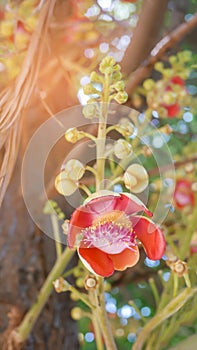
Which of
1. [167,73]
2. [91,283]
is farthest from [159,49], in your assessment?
[91,283]

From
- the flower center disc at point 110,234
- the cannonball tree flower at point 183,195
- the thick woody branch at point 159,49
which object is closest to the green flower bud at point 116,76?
the flower center disc at point 110,234

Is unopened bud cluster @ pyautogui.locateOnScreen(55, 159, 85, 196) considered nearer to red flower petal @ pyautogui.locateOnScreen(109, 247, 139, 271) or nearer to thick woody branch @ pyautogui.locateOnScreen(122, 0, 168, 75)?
red flower petal @ pyautogui.locateOnScreen(109, 247, 139, 271)

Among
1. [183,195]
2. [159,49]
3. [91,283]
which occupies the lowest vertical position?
[183,195]

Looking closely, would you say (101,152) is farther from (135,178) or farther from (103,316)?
(103,316)

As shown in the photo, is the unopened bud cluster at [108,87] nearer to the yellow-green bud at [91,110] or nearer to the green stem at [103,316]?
the yellow-green bud at [91,110]

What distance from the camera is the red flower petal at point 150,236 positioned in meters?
0.45

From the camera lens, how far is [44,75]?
0.80 m

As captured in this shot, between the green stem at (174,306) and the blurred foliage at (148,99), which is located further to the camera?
the blurred foliage at (148,99)

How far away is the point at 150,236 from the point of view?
453 mm

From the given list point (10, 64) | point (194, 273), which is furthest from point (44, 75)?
point (194, 273)

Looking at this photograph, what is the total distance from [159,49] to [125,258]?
0.36 metres

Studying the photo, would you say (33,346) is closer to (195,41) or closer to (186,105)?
(186,105)

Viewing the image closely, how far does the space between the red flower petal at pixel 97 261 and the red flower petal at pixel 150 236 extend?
0.10ft

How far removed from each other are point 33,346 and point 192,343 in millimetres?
302
